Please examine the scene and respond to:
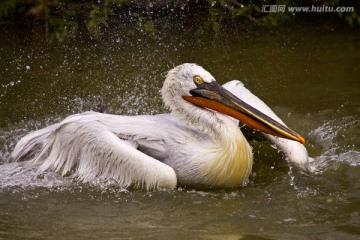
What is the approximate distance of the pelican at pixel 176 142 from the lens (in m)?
4.62

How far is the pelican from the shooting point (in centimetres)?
462

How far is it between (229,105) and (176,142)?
0.42 metres

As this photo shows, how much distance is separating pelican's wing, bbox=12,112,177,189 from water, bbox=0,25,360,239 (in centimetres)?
9

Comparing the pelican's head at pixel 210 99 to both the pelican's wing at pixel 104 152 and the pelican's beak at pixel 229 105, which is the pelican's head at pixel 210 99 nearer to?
the pelican's beak at pixel 229 105

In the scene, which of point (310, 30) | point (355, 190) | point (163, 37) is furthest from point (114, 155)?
point (310, 30)

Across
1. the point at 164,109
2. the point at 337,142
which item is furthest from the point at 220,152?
the point at 164,109

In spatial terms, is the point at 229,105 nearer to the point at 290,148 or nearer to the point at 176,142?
the point at 176,142

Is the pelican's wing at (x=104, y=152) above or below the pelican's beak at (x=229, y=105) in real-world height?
below

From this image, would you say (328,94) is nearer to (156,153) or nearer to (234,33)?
(234,33)

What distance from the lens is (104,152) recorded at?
4.66 m

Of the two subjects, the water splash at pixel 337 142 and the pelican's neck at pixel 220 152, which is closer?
the pelican's neck at pixel 220 152
